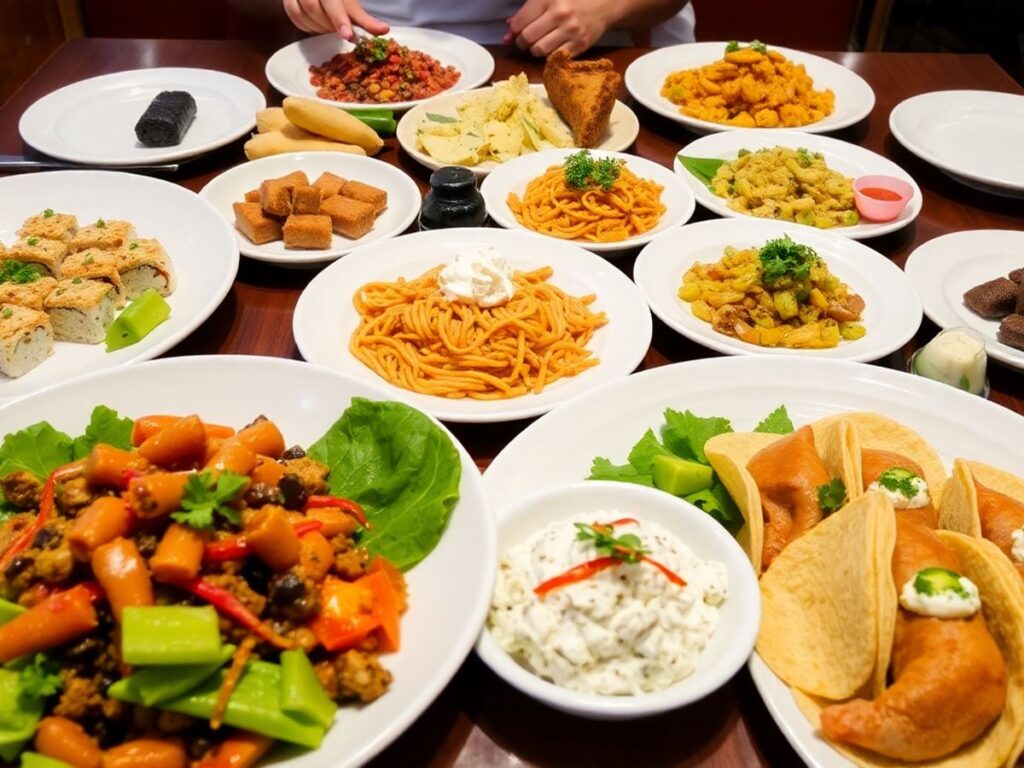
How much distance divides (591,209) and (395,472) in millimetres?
2049

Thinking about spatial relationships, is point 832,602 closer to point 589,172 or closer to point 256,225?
point 589,172

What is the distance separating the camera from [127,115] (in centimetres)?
457

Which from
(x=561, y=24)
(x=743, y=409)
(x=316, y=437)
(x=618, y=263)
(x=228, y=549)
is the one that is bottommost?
(x=618, y=263)

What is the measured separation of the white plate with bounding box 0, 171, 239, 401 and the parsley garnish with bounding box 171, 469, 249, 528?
1.07m

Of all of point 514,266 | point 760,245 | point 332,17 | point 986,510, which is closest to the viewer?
point 986,510

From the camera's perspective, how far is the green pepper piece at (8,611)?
164 centimetres

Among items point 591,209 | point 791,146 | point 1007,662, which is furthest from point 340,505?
point 791,146

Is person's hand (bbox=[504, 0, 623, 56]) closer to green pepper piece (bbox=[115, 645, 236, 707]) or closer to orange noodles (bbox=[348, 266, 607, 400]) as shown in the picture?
orange noodles (bbox=[348, 266, 607, 400])

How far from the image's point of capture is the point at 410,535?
2014 mm

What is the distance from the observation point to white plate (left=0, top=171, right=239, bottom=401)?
2758 millimetres

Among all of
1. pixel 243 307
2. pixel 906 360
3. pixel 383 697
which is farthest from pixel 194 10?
pixel 383 697

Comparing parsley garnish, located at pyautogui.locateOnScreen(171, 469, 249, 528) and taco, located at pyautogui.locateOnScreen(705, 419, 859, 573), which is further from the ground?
parsley garnish, located at pyautogui.locateOnScreen(171, 469, 249, 528)

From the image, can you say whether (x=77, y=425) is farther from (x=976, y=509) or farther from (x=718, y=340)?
(x=976, y=509)

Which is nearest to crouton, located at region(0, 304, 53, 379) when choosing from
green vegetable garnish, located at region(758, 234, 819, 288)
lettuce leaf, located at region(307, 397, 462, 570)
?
lettuce leaf, located at region(307, 397, 462, 570)
